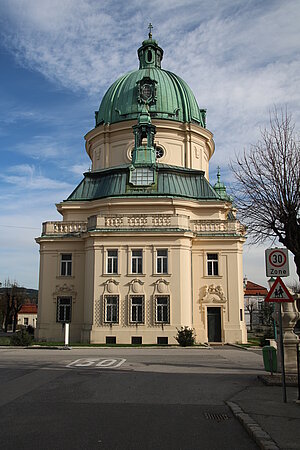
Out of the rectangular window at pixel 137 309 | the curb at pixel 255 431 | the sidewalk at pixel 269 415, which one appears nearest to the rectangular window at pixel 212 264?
the rectangular window at pixel 137 309

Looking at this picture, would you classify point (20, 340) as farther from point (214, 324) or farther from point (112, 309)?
point (214, 324)

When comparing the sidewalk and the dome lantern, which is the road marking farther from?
the dome lantern

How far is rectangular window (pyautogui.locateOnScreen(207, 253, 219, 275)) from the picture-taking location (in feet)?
104

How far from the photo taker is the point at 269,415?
8266 millimetres

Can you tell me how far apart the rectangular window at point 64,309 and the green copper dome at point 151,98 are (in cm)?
1688

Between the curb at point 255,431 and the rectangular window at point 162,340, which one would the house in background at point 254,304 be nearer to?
the rectangular window at point 162,340

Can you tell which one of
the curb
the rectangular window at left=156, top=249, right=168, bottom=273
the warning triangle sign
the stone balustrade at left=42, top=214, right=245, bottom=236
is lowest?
the curb

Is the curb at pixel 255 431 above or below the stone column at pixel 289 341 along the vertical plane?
below

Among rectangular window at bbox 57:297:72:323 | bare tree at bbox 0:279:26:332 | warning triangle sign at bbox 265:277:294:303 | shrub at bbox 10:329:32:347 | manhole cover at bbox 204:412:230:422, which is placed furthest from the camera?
bare tree at bbox 0:279:26:332

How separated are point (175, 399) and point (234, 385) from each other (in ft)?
8.51

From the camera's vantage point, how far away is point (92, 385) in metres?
11.9

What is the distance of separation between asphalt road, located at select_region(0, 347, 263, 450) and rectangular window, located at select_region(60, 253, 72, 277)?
16110 millimetres

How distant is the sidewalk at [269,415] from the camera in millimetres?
6633

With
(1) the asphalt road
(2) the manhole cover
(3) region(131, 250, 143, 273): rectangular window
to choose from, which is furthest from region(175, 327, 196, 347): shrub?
(2) the manhole cover
